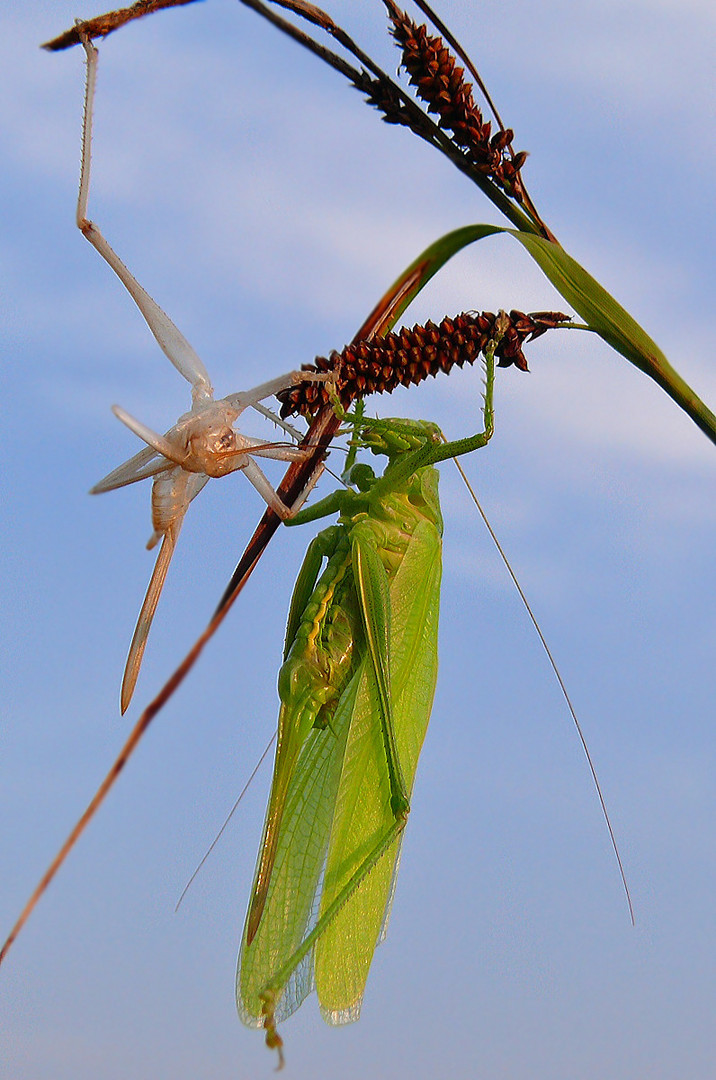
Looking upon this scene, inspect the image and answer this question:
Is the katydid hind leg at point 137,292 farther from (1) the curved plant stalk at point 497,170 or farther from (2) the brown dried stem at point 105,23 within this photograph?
(1) the curved plant stalk at point 497,170

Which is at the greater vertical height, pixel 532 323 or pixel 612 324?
pixel 532 323

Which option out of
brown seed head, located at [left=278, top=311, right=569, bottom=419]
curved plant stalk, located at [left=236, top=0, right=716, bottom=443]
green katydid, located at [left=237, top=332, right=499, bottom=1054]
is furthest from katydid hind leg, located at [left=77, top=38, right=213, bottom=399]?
curved plant stalk, located at [left=236, top=0, right=716, bottom=443]

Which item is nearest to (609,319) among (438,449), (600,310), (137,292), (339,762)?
(600,310)

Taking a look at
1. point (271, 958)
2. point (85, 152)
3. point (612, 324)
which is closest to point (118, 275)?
point (85, 152)

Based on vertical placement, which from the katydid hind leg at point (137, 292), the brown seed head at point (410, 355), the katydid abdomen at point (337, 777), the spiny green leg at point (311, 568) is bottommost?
the katydid abdomen at point (337, 777)

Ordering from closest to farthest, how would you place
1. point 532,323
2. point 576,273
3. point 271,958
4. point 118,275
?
point 576,273 < point 532,323 < point 118,275 < point 271,958

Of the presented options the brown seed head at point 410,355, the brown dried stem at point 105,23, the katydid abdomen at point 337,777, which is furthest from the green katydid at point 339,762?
the brown dried stem at point 105,23

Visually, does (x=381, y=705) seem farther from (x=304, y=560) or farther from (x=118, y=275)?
(x=118, y=275)

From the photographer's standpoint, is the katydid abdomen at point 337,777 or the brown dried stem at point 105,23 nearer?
the brown dried stem at point 105,23

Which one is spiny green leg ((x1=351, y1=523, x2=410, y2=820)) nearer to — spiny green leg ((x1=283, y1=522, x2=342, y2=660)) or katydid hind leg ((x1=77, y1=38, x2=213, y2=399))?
spiny green leg ((x1=283, y1=522, x2=342, y2=660))
